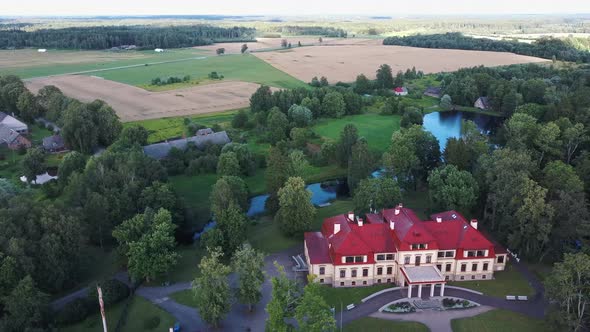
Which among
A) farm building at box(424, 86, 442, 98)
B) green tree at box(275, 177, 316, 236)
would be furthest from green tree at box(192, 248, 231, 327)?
farm building at box(424, 86, 442, 98)

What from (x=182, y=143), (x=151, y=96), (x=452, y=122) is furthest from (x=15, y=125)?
(x=452, y=122)

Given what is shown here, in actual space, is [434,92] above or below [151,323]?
above

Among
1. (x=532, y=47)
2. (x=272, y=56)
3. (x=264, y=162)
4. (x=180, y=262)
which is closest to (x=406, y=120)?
(x=264, y=162)

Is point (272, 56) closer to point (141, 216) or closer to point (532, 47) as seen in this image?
point (532, 47)

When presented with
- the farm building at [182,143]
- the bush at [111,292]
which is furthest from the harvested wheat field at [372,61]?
the bush at [111,292]

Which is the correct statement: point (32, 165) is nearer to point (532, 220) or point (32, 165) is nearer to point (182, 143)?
point (182, 143)

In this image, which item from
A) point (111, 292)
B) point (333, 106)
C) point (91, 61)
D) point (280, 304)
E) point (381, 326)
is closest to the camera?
point (280, 304)
